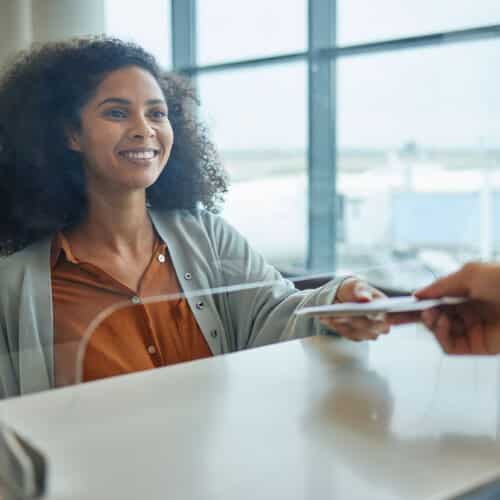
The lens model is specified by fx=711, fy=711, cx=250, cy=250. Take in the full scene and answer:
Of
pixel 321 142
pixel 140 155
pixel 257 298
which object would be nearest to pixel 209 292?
pixel 257 298

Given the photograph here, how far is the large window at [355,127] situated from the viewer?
0.86m

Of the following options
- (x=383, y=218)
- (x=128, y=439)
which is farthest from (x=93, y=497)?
(x=383, y=218)

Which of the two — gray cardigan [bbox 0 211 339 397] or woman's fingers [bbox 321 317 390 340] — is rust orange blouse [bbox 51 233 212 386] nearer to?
gray cardigan [bbox 0 211 339 397]

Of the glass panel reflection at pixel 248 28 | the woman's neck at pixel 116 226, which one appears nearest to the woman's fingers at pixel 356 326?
the woman's neck at pixel 116 226

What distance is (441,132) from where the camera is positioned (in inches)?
48.3

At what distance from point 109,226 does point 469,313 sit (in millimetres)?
433

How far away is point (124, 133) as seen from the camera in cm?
77

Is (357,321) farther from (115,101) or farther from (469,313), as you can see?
(115,101)

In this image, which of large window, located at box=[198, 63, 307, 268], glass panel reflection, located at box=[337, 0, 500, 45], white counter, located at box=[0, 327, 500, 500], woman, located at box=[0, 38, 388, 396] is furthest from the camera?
glass panel reflection, located at box=[337, 0, 500, 45]

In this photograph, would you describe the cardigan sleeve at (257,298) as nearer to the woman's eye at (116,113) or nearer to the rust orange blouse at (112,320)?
the rust orange blouse at (112,320)

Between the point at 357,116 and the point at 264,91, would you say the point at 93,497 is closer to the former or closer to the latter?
the point at 264,91

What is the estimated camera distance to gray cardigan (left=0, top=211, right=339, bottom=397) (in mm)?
737

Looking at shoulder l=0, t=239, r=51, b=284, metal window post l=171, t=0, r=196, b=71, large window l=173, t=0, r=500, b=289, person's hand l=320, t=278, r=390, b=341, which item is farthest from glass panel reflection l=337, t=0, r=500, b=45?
shoulder l=0, t=239, r=51, b=284

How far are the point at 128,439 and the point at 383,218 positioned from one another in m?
0.55
